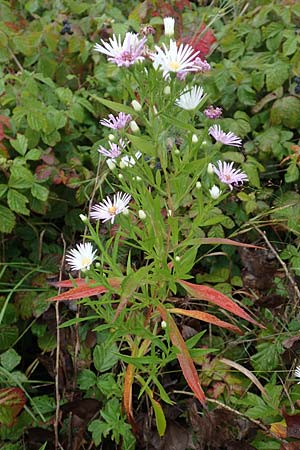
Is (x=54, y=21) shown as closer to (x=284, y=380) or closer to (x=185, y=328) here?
(x=185, y=328)

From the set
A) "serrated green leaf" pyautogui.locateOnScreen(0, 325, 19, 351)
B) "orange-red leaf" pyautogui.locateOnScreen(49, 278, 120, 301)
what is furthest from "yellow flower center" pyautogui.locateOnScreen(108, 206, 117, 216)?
"serrated green leaf" pyautogui.locateOnScreen(0, 325, 19, 351)

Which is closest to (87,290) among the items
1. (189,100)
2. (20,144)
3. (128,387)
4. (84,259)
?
(84,259)

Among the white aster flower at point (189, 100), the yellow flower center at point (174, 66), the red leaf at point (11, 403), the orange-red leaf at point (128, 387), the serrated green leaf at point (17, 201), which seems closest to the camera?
the yellow flower center at point (174, 66)

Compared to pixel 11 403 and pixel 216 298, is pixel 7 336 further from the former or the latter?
pixel 216 298

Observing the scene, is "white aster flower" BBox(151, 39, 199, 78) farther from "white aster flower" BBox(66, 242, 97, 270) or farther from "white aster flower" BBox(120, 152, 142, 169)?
"white aster flower" BBox(66, 242, 97, 270)

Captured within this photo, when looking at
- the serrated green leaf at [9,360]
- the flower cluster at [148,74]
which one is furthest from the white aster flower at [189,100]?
the serrated green leaf at [9,360]

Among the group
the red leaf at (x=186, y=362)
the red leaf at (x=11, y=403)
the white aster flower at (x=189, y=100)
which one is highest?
the white aster flower at (x=189, y=100)

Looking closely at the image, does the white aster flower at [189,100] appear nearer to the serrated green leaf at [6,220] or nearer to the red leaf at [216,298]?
the red leaf at [216,298]
